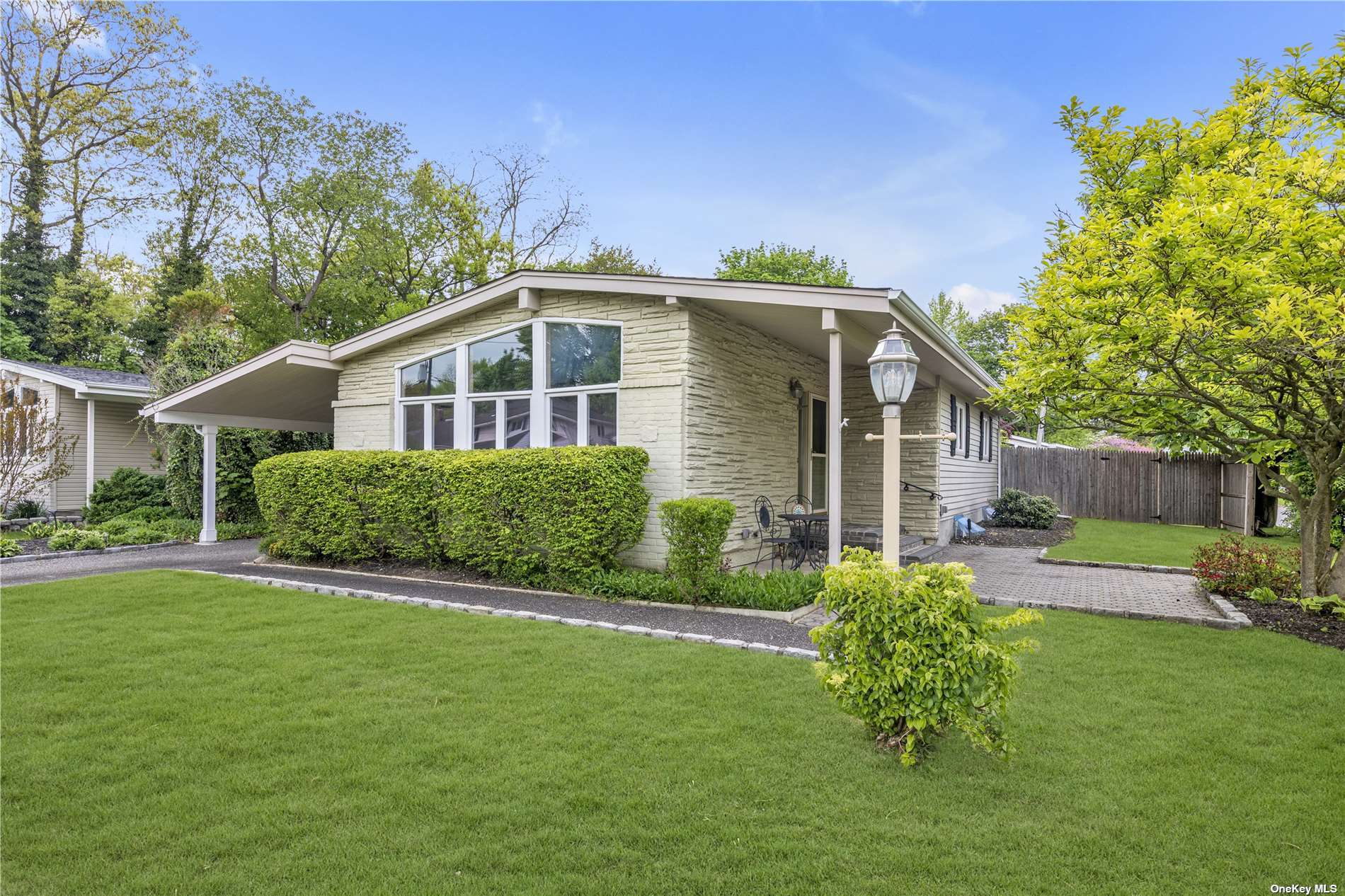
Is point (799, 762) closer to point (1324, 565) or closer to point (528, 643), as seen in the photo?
point (528, 643)

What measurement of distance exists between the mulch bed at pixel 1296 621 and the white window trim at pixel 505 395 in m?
6.78

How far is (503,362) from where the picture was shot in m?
9.27

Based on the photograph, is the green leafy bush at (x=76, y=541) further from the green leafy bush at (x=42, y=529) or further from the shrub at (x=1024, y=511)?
the shrub at (x=1024, y=511)

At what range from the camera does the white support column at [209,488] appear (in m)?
12.0

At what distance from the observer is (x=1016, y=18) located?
408 inches

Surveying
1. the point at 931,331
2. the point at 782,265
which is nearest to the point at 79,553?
the point at 931,331

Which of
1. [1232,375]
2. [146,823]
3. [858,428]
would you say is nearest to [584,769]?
[146,823]

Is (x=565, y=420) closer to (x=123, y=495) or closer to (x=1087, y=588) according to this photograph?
(x=1087, y=588)

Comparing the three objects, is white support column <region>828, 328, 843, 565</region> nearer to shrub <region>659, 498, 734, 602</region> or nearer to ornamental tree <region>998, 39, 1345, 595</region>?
shrub <region>659, 498, 734, 602</region>

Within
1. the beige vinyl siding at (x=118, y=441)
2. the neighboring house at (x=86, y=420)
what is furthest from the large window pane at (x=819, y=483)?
the beige vinyl siding at (x=118, y=441)

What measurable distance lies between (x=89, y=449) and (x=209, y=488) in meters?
5.74

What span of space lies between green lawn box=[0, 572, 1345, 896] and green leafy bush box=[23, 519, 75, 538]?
9.64m

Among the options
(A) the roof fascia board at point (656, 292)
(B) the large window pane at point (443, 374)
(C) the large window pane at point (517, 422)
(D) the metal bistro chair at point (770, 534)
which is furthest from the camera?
(B) the large window pane at point (443, 374)

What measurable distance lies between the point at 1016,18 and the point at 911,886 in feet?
40.0
